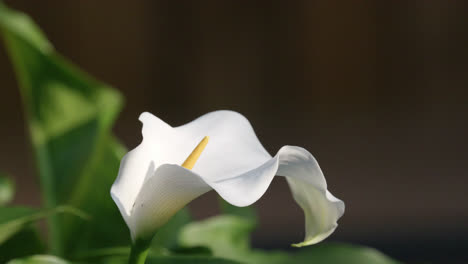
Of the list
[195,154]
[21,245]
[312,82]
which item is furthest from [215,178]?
[312,82]

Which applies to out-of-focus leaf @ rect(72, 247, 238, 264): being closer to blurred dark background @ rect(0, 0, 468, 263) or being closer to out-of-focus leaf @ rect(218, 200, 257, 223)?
out-of-focus leaf @ rect(218, 200, 257, 223)

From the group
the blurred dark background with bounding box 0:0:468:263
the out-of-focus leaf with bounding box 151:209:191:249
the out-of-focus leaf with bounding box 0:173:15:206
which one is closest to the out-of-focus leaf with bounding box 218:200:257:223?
the out-of-focus leaf with bounding box 151:209:191:249

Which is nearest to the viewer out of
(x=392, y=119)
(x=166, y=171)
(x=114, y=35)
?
(x=166, y=171)

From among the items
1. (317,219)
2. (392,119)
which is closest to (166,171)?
(317,219)

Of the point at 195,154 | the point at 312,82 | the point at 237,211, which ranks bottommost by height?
the point at 312,82

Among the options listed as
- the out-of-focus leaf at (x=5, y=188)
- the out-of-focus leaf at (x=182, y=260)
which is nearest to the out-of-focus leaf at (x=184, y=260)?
the out-of-focus leaf at (x=182, y=260)

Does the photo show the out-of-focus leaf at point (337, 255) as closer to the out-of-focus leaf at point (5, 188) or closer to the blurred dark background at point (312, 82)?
the out-of-focus leaf at point (5, 188)

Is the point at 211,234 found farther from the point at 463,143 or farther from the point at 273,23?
the point at 463,143

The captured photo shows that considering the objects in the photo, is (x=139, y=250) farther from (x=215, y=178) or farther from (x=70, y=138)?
(x=70, y=138)
